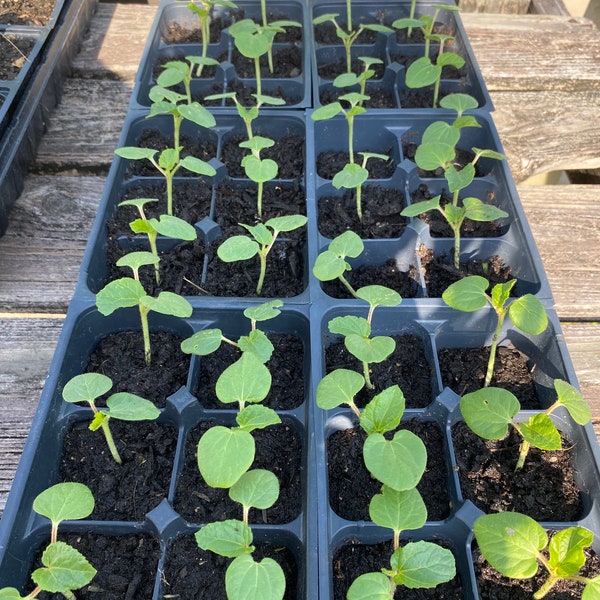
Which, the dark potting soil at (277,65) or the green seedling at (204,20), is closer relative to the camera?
the green seedling at (204,20)

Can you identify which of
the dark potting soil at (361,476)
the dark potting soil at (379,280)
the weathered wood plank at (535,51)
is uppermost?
the weathered wood plank at (535,51)

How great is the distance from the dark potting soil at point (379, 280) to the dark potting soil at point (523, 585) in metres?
0.57

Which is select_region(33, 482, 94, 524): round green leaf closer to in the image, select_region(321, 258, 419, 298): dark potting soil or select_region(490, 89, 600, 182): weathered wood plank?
select_region(321, 258, 419, 298): dark potting soil

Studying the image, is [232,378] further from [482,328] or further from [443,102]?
[443,102]

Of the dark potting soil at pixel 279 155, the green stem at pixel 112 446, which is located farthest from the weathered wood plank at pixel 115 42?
the green stem at pixel 112 446

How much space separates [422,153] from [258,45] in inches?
21.1

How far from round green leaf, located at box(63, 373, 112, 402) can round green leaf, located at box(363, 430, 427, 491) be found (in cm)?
43

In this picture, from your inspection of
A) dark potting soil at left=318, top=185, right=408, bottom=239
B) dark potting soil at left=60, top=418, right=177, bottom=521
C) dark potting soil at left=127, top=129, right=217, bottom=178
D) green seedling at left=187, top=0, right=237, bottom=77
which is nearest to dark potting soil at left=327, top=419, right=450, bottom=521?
dark potting soil at left=60, top=418, right=177, bottom=521

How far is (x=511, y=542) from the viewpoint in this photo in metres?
0.84

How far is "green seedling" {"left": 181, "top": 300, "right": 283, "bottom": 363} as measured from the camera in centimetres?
108

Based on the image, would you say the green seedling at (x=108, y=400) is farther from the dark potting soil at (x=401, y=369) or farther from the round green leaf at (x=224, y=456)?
the dark potting soil at (x=401, y=369)

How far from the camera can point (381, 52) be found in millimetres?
1909

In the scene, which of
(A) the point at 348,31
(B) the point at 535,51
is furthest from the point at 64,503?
(B) the point at 535,51

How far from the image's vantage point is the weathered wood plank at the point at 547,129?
1.61 meters
